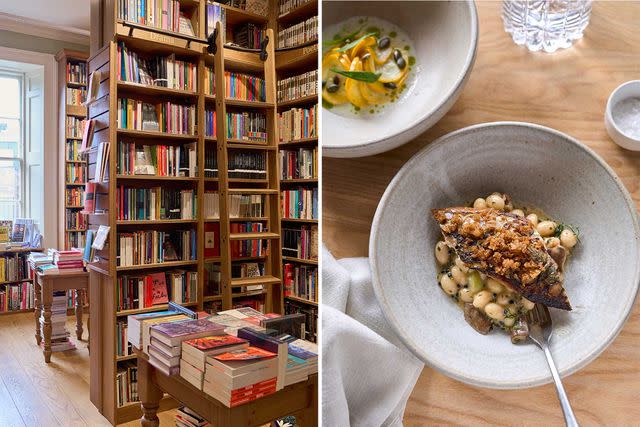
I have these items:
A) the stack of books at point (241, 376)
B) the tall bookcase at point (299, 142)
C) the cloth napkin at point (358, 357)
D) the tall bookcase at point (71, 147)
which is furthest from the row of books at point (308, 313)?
the tall bookcase at point (71, 147)

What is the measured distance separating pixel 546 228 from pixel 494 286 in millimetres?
102

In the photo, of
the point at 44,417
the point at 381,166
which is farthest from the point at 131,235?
the point at 381,166

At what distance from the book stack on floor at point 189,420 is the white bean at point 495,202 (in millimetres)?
1483

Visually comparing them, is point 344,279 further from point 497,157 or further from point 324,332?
point 497,157

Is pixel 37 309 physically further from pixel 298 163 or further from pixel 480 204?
pixel 480 204

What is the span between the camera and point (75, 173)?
12.3 ft

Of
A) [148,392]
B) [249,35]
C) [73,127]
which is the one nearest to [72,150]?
[73,127]

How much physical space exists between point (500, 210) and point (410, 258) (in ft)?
0.43

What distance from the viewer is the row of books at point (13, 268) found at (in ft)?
11.9

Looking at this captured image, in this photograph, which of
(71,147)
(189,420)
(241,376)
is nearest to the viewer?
(241,376)

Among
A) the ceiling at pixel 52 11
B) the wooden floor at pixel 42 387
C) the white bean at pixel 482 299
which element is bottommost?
the wooden floor at pixel 42 387

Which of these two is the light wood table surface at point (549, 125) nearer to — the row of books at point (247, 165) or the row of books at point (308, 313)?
the row of books at point (308, 313)

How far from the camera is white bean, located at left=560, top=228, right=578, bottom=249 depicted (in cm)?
65

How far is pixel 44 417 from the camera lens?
210 cm
